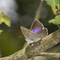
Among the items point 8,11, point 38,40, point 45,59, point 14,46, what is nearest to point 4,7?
point 8,11

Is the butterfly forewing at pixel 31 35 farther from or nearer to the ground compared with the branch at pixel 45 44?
farther from the ground

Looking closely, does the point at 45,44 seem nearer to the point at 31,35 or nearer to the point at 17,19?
the point at 31,35

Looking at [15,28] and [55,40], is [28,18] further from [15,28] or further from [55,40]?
[55,40]

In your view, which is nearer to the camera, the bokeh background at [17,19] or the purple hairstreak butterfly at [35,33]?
the purple hairstreak butterfly at [35,33]

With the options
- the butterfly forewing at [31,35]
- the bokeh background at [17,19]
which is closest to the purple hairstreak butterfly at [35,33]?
the butterfly forewing at [31,35]

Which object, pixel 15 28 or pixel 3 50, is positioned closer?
pixel 3 50

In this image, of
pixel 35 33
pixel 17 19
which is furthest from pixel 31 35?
pixel 17 19

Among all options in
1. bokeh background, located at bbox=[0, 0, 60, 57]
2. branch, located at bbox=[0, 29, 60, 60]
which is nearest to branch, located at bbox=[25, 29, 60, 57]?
branch, located at bbox=[0, 29, 60, 60]

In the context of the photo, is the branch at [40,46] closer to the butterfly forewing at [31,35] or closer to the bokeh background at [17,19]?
the butterfly forewing at [31,35]
